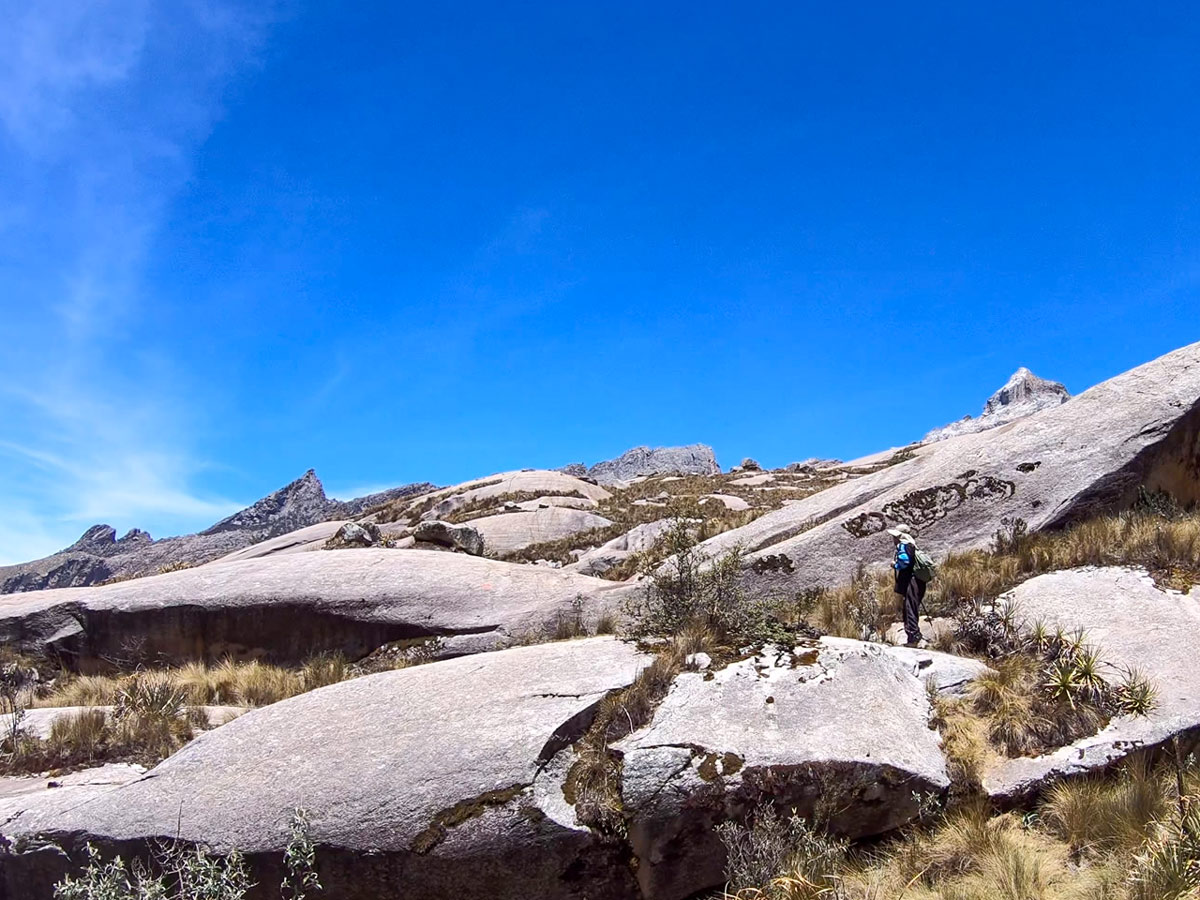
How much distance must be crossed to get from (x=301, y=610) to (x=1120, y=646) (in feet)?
42.8

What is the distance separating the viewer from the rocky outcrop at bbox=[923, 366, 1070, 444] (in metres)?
65.7

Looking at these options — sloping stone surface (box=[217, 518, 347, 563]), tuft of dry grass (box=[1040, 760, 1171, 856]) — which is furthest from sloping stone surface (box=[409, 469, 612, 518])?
tuft of dry grass (box=[1040, 760, 1171, 856])

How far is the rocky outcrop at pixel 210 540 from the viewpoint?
5978 cm

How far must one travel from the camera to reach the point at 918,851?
691cm

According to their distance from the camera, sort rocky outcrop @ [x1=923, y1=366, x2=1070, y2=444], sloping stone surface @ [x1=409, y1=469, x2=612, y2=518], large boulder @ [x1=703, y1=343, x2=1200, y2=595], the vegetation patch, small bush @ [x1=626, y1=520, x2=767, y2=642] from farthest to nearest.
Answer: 1. rocky outcrop @ [x1=923, y1=366, x2=1070, y2=444]
2. sloping stone surface @ [x1=409, y1=469, x2=612, y2=518]
3. large boulder @ [x1=703, y1=343, x2=1200, y2=595]
4. small bush @ [x1=626, y1=520, x2=767, y2=642]
5. the vegetation patch

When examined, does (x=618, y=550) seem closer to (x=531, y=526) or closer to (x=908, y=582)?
(x=531, y=526)

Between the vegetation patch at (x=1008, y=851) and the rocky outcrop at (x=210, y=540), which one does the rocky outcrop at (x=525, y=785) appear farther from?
the rocky outcrop at (x=210, y=540)

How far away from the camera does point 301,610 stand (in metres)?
14.5

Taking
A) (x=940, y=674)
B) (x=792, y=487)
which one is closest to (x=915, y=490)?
(x=940, y=674)

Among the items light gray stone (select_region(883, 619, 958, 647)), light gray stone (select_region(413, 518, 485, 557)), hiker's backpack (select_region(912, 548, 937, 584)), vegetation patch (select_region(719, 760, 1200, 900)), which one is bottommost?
vegetation patch (select_region(719, 760, 1200, 900))

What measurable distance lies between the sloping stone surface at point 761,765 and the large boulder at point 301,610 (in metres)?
6.11

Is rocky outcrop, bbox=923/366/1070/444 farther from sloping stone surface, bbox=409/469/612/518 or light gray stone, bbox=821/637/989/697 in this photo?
light gray stone, bbox=821/637/989/697

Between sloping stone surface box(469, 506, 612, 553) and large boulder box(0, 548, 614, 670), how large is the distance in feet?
37.3

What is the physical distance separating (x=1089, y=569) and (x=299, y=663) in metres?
13.3
